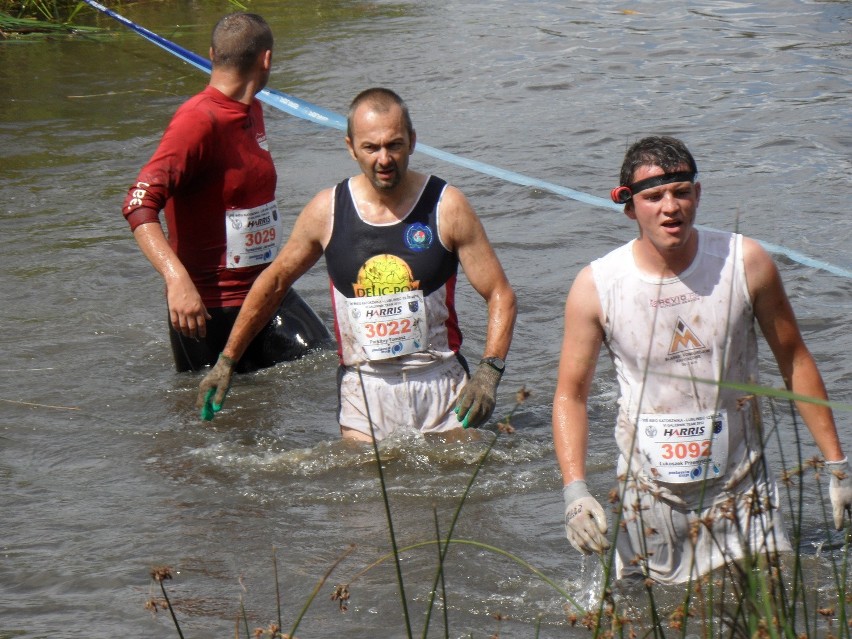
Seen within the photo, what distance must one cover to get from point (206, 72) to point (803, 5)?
7.84 m

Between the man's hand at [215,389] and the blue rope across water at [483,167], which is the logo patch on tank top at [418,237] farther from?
the blue rope across water at [483,167]

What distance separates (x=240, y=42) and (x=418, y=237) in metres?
1.67

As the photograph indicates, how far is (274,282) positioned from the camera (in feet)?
18.6

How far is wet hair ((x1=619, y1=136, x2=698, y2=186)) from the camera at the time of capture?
398 cm

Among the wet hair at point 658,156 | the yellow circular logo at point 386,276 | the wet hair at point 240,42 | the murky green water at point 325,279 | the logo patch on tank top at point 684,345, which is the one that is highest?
the wet hair at point 240,42

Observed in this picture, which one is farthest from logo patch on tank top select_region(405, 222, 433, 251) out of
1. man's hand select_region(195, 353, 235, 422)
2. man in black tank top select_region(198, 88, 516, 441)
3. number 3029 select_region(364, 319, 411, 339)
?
man's hand select_region(195, 353, 235, 422)

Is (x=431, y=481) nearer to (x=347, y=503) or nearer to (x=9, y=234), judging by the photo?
(x=347, y=503)

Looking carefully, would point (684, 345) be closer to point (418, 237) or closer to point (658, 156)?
point (658, 156)

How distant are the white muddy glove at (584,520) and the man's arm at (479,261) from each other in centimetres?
157

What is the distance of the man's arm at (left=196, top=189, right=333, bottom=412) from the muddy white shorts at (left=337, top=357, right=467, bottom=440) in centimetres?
49

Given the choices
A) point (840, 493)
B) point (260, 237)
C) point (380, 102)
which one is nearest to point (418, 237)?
point (380, 102)

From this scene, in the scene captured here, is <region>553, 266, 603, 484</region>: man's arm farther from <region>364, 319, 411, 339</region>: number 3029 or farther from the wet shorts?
<region>364, 319, 411, 339</region>: number 3029

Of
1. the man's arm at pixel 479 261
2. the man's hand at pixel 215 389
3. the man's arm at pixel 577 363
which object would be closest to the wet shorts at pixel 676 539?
the man's arm at pixel 577 363

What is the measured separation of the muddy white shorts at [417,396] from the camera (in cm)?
565
